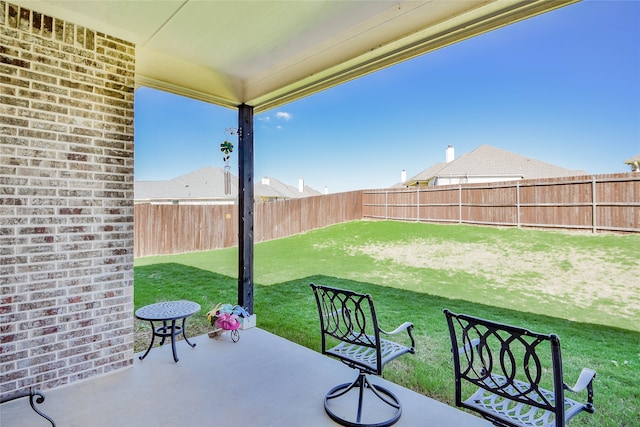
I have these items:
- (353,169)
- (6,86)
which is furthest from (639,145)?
(353,169)

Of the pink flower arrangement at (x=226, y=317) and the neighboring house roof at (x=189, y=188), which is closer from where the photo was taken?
the pink flower arrangement at (x=226, y=317)

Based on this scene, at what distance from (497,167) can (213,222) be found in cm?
1139

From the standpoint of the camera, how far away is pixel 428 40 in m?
2.13

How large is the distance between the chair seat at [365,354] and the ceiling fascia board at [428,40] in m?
2.01

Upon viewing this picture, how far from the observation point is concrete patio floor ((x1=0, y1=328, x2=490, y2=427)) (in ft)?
6.26

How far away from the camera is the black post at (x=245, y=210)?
11.7 ft

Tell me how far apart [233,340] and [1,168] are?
2239mm

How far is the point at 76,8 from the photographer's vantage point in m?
2.11

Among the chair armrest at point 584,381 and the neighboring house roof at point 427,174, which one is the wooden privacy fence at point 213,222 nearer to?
the chair armrest at point 584,381

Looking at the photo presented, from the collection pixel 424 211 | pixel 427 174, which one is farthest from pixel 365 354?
pixel 427 174

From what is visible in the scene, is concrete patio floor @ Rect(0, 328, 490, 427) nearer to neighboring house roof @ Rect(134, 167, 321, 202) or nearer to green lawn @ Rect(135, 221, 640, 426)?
green lawn @ Rect(135, 221, 640, 426)

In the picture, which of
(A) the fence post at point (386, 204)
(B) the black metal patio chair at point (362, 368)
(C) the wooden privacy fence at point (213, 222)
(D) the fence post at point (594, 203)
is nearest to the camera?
(B) the black metal patio chair at point (362, 368)

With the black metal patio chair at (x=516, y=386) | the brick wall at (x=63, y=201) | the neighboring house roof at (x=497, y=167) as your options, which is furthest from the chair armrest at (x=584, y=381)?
the neighboring house roof at (x=497, y=167)

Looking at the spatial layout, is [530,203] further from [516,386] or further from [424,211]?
[516,386]
